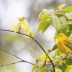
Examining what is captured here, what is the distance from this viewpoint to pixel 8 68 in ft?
11.7

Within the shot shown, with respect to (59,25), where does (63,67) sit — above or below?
below

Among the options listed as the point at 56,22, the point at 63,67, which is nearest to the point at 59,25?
the point at 56,22

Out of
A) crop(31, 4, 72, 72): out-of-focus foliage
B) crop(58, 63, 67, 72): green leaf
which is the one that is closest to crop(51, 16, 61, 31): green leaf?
crop(31, 4, 72, 72): out-of-focus foliage

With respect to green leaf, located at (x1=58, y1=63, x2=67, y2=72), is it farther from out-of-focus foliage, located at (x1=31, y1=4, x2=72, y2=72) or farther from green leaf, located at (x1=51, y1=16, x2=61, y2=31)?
green leaf, located at (x1=51, y1=16, x2=61, y2=31)

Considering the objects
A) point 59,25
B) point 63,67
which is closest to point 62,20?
point 59,25

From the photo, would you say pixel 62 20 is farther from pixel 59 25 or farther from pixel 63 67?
pixel 63 67

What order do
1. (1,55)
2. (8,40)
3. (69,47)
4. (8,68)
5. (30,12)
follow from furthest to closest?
(30,12), (8,40), (1,55), (8,68), (69,47)

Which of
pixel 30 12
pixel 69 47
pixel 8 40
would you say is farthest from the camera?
pixel 30 12

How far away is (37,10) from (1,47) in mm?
2189

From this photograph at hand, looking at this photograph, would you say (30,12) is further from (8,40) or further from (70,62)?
(70,62)

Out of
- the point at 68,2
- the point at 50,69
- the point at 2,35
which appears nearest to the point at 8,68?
the point at 2,35

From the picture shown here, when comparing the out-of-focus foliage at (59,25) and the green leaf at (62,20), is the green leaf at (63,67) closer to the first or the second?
the out-of-focus foliage at (59,25)

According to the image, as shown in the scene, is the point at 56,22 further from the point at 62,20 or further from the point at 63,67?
the point at 63,67

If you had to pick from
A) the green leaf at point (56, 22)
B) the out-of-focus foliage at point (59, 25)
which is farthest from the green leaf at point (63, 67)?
the green leaf at point (56, 22)
